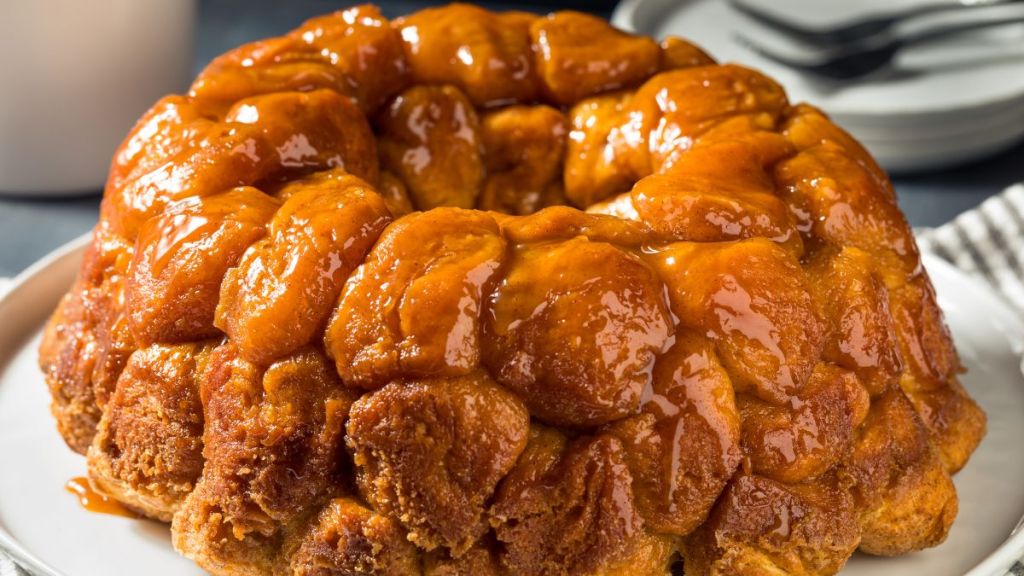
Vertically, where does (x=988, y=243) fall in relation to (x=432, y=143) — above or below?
below

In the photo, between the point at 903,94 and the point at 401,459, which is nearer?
the point at 401,459

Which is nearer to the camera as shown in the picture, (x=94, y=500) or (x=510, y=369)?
(x=510, y=369)

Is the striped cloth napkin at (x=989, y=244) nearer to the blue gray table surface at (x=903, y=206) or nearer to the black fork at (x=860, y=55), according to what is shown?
the blue gray table surface at (x=903, y=206)

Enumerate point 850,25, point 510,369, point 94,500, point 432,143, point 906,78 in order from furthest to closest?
point 850,25 < point 906,78 < point 432,143 < point 94,500 < point 510,369

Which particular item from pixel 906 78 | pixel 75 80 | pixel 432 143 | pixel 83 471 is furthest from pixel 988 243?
pixel 75 80

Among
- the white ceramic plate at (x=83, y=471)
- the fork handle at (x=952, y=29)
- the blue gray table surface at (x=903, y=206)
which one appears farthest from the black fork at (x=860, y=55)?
the white ceramic plate at (x=83, y=471)

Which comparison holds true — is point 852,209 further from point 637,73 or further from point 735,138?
point 637,73

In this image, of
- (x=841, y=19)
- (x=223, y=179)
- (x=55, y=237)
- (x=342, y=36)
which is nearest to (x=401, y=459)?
(x=223, y=179)

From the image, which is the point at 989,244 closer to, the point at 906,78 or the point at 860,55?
the point at 906,78
